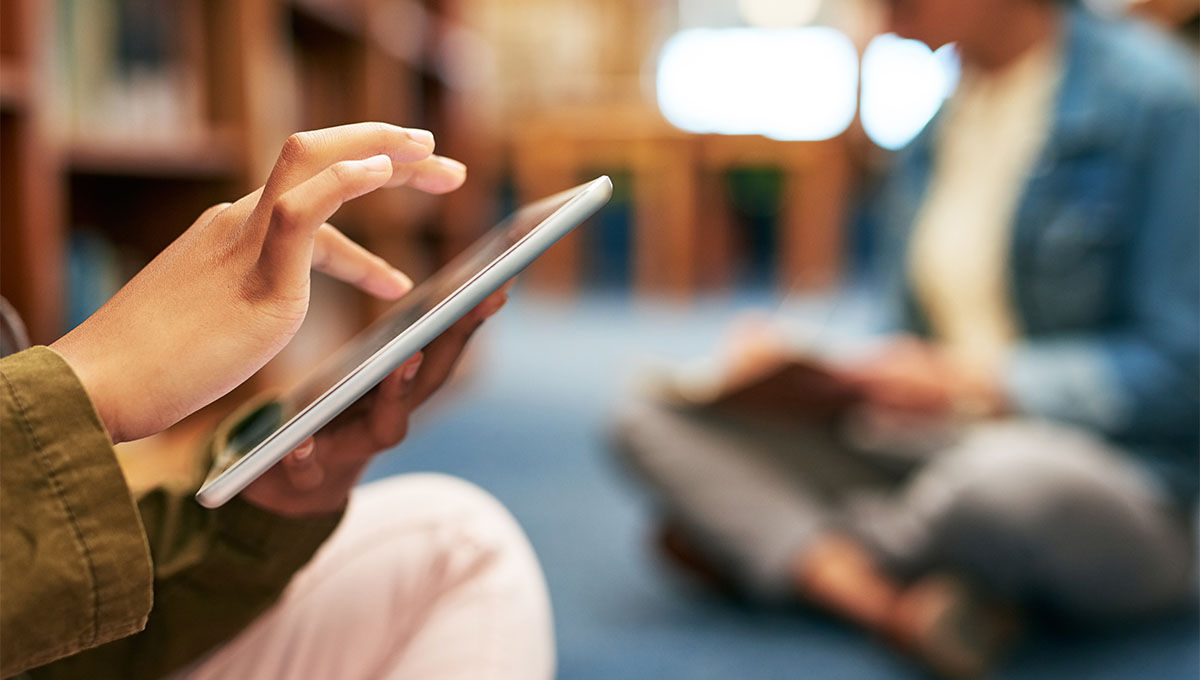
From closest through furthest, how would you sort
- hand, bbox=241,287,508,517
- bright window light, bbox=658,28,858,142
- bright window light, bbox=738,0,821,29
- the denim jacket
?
hand, bbox=241,287,508,517, the denim jacket, bright window light, bbox=658,28,858,142, bright window light, bbox=738,0,821,29

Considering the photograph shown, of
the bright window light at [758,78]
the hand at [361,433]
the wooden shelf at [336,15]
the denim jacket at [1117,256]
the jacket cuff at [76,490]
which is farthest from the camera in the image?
the bright window light at [758,78]

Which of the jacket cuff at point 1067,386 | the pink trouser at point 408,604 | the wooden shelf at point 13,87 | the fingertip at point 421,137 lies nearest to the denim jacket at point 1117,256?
the jacket cuff at point 1067,386

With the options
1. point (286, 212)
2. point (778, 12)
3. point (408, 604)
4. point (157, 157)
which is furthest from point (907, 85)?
point (778, 12)

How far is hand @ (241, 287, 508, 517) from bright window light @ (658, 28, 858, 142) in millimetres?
4452

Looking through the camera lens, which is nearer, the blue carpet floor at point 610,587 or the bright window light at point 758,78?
the blue carpet floor at point 610,587

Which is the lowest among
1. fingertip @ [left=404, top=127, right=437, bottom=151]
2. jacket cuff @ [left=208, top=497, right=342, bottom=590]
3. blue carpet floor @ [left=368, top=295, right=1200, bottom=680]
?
blue carpet floor @ [left=368, top=295, right=1200, bottom=680]

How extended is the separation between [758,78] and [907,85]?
2918 millimetres

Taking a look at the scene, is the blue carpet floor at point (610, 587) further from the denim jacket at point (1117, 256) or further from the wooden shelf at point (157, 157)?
the wooden shelf at point (157, 157)

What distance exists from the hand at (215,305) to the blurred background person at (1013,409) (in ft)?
2.42

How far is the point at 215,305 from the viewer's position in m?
0.30

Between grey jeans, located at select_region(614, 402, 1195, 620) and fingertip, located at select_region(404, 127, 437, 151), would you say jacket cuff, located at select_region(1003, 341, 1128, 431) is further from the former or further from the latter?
fingertip, located at select_region(404, 127, 437, 151)

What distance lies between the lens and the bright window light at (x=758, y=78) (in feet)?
16.0

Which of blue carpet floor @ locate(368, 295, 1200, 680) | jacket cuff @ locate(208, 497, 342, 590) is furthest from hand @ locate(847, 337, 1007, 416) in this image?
jacket cuff @ locate(208, 497, 342, 590)

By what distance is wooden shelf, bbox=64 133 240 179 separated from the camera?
1094 millimetres
